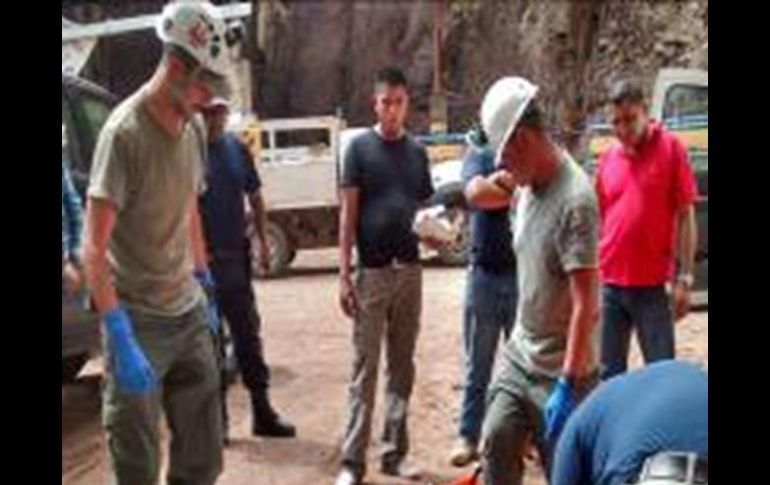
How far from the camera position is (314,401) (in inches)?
346

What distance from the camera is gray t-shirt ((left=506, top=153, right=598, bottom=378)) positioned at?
457 centimetres

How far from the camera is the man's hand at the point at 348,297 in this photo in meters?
6.56

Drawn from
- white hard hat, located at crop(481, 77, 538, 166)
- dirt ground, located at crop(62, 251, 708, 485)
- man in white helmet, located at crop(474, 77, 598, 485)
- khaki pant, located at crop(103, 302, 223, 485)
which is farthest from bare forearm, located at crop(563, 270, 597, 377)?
khaki pant, located at crop(103, 302, 223, 485)

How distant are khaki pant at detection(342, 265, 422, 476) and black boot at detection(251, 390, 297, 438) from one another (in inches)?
40.9

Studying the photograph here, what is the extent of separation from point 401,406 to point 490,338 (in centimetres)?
52

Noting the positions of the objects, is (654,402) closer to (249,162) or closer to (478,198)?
(478,198)

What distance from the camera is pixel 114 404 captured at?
4.66 meters

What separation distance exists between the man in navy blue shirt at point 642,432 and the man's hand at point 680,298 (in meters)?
3.72

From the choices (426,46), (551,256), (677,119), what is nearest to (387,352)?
(551,256)

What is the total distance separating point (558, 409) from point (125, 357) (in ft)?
4.34

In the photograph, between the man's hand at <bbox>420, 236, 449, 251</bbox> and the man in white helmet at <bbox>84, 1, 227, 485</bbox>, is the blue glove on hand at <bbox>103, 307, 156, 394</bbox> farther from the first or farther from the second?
the man's hand at <bbox>420, 236, 449, 251</bbox>
